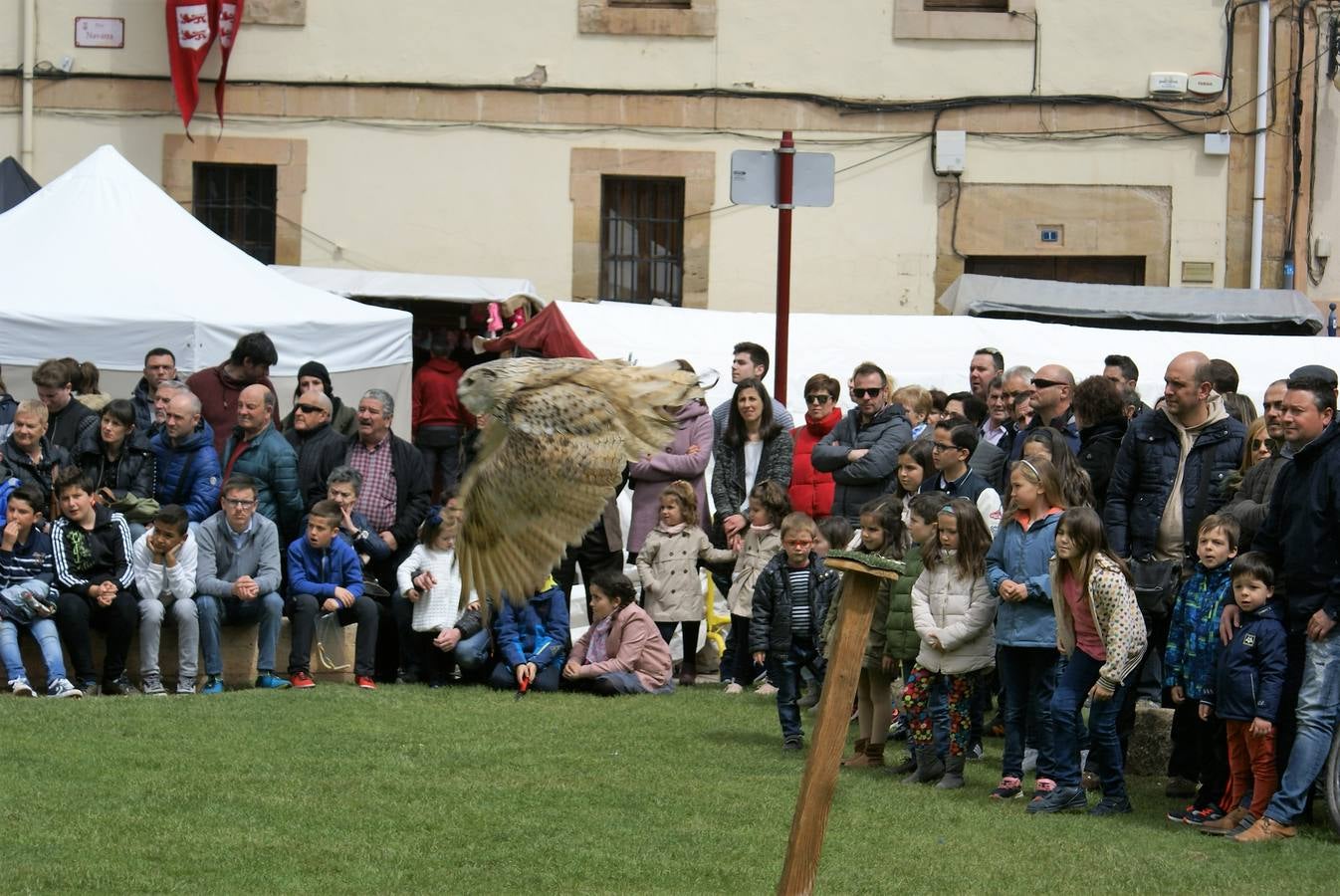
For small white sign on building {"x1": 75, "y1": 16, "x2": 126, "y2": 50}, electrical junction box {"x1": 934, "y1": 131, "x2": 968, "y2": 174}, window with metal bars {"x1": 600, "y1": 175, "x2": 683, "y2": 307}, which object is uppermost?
small white sign on building {"x1": 75, "y1": 16, "x2": 126, "y2": 50}

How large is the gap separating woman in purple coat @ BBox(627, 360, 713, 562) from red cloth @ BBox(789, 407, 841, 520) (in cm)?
47

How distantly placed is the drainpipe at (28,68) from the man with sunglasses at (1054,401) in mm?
10115

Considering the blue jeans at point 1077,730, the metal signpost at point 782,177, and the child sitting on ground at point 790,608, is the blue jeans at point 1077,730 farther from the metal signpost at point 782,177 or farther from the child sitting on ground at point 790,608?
the metal signpost at point 782,177

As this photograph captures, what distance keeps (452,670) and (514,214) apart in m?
6.46

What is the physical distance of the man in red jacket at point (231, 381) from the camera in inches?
380

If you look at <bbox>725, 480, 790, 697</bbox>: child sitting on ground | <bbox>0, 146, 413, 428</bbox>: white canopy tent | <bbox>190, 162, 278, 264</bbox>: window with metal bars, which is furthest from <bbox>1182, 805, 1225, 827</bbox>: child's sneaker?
<bbox>190, 162, 278, 264</bbox>: window with metal bars

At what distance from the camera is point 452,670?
31.0ft

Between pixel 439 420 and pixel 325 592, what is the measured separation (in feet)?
11.3

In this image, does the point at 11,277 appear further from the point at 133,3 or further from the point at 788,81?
the point at 788,81

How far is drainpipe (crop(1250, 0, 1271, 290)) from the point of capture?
48.1 feet

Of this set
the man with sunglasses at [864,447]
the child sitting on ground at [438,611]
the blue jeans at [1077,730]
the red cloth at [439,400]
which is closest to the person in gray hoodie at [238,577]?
the child sitting on ground at [438,611]

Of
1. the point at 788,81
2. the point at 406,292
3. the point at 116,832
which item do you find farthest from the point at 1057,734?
the point at 788,81

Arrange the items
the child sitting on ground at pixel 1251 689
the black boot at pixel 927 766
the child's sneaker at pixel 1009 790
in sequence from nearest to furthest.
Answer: the child sitting on ground at pixel 1251 689
the child's sneaker at pixel 1009 790
the black boot at pixel 927 766

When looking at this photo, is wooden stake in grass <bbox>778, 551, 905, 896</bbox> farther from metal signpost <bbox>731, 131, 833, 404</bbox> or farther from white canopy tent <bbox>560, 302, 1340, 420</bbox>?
white canopy tent <bbox>560, 302, 1340, 420</bbox>
